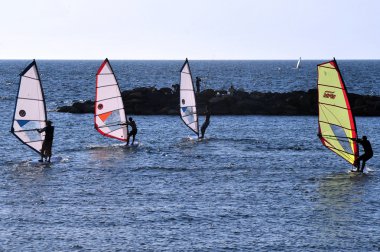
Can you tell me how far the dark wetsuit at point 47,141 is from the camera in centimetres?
3370

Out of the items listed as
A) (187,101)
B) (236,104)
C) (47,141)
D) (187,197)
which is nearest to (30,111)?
(47,141)

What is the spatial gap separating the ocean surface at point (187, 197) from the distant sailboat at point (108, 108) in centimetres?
100

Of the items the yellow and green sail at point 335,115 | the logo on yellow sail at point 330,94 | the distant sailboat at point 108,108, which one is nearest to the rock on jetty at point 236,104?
the distant sailboat at point 108,108

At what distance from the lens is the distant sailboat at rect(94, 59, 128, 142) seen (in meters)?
41.6

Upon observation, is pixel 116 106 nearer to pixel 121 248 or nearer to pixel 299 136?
pixel 299 136

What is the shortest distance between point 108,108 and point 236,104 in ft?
78.9

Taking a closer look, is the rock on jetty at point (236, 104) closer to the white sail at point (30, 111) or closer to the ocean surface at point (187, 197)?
the ocean surface at point (187, 197)

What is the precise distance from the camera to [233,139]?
4516 centimetres

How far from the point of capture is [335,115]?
107 ft

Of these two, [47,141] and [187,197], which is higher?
[47,141]

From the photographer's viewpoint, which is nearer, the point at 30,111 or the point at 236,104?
the point at 30,111

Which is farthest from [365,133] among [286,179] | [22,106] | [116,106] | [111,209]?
[111,209]

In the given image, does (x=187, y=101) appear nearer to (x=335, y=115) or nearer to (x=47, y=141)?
(x=47, y=141)

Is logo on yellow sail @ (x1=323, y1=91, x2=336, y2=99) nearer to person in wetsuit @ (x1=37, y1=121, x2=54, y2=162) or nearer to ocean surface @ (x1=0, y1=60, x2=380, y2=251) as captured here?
ocean surface @ (x1=0, y1=60, x2=380, y2=251)
